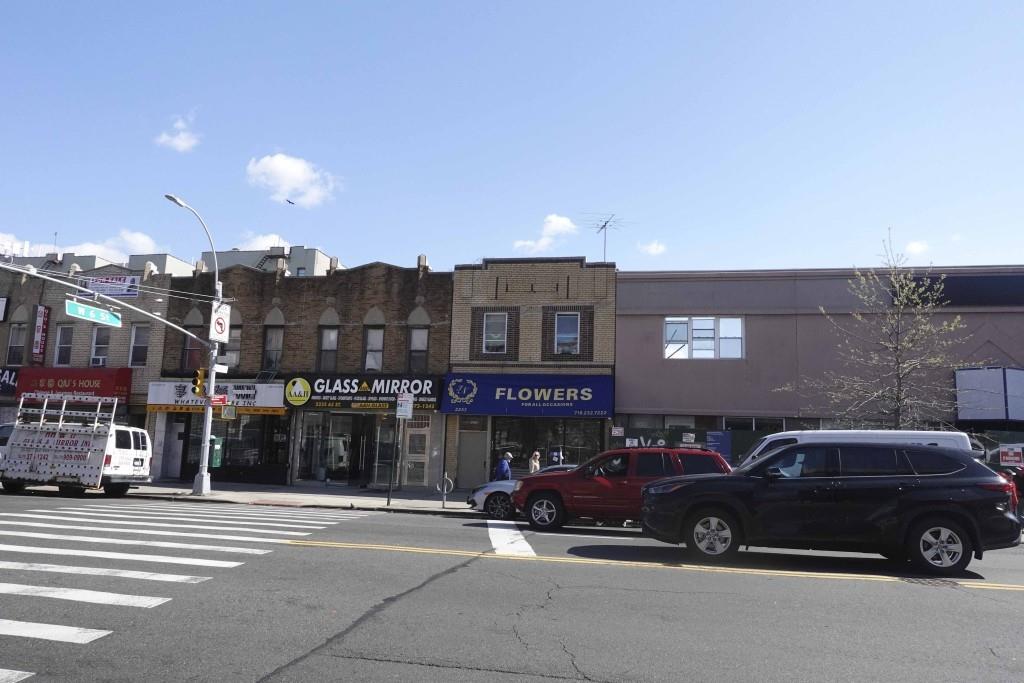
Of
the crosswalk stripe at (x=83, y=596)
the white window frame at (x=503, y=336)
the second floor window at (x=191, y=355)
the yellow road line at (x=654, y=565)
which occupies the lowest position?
the crosswalk stripe at (x=83, y=596)

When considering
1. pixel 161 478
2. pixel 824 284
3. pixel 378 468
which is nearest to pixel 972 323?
pixel 824 284

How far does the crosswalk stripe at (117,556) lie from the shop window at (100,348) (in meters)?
21.1

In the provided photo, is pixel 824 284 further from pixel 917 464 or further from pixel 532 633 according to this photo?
pixel 532 633

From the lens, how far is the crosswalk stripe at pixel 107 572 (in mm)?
7785

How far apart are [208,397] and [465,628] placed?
1768 centimetres

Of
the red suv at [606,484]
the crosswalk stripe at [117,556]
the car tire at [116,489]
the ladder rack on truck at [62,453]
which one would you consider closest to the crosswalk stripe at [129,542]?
the crosswalk stripe at [117,556]

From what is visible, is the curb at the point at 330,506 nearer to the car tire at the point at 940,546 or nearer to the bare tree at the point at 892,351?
the car tire at the point at 940,546

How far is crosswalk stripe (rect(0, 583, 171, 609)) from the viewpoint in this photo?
22.1 feet

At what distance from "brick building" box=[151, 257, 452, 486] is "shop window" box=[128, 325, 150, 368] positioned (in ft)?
3.78

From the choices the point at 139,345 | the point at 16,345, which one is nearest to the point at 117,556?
the point at 139,345

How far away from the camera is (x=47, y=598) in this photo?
685 centimetres

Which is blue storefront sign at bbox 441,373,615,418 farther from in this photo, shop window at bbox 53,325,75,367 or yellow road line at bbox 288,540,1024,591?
shop window at bbox 53,325,75,367

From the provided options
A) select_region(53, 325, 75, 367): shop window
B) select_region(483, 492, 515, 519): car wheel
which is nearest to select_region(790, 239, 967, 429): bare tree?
select_region(483, 492, 515, 519): car wheel

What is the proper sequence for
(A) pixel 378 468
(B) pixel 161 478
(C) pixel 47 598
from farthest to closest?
(B) pixel 161 478
(A) pixel 378 468
(C) pixel 47 598
